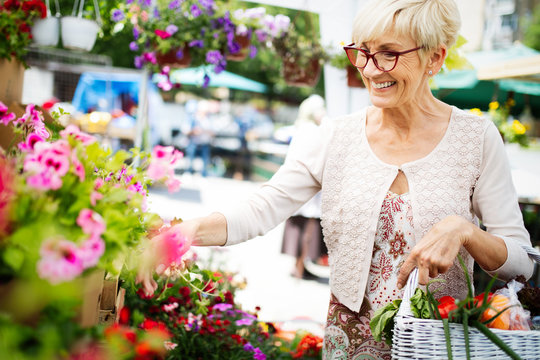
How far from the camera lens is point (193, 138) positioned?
1397 centimetres

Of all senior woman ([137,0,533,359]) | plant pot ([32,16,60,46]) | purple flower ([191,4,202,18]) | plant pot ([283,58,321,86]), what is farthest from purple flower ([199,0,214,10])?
senior woman ([137,0,533,359])

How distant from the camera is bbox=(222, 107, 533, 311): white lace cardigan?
1.64 m

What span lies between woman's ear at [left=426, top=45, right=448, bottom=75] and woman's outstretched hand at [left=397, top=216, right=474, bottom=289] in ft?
1.67

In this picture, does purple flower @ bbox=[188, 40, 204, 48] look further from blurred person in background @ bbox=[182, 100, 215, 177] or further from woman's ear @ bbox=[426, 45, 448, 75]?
blurred person in background @ bbox=[182, 100, 215, 177]

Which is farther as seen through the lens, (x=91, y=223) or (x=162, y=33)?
(x=162, y=33)

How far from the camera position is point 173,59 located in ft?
14.8

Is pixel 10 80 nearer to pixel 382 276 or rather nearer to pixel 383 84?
pixel 383 84

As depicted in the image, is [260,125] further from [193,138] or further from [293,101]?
[293,101]

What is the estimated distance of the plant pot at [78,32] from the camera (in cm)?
389

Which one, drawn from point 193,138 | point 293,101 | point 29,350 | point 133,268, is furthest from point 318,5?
point 293,101

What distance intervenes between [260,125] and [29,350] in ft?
57.9

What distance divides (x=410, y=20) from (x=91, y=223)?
112 cm

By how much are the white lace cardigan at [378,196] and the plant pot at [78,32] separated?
268 cm

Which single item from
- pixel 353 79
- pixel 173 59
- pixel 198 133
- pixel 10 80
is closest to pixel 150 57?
pixel 173 59
